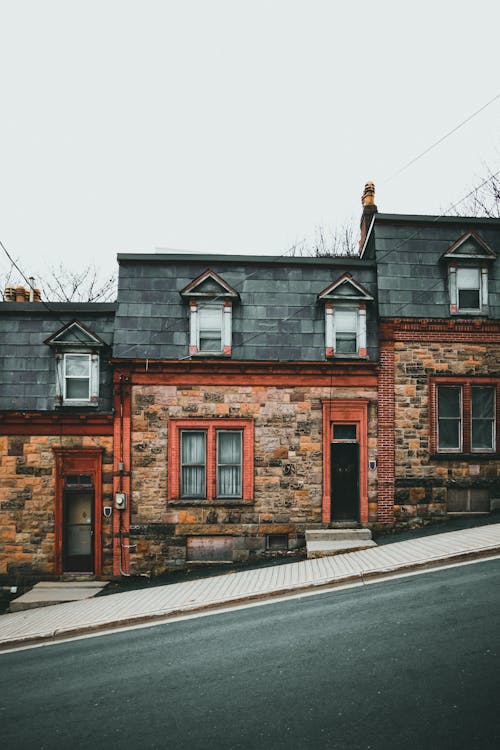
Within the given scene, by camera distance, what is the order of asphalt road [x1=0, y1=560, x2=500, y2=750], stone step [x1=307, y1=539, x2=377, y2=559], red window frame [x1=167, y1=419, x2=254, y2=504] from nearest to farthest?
asphalt road [x1=0, y1=560, x2=500, y2=750], stone step [x1=307, y1=539, x2=377, y2=559], red window frame [x1=167, y1=419, x2=254, y2=504]

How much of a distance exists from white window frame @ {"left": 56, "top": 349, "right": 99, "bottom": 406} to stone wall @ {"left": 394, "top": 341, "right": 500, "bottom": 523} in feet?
27.9

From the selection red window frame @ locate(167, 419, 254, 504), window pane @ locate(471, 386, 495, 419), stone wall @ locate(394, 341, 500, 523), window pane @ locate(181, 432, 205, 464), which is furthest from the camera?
window pane @ locate(471, 386, 495, 419)

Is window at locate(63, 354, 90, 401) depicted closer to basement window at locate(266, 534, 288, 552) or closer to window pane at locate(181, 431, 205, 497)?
window pane at locate(181, 431, 205, 497)

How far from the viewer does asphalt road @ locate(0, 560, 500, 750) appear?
5586mm

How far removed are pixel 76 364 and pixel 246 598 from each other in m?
8.06

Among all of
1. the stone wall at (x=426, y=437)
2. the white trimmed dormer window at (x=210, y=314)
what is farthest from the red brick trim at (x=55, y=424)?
the stone wall at (x=426, y=437)

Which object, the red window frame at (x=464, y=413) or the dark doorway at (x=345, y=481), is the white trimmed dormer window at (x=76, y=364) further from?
the red window frame at (x=464, y=413)

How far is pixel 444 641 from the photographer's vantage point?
7387 millimetres

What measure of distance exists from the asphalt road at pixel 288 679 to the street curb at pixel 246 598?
550 millimetres

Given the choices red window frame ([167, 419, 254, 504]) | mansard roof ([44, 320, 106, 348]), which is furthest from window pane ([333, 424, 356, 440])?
mansard roof ([44, 320, 106, 348])

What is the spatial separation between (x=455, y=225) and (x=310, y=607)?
11585 mm

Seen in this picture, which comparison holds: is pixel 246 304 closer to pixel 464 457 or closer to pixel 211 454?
pixel 211 454

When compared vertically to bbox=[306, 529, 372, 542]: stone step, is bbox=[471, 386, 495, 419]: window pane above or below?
above

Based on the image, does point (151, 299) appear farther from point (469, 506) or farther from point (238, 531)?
point (469, 506)
